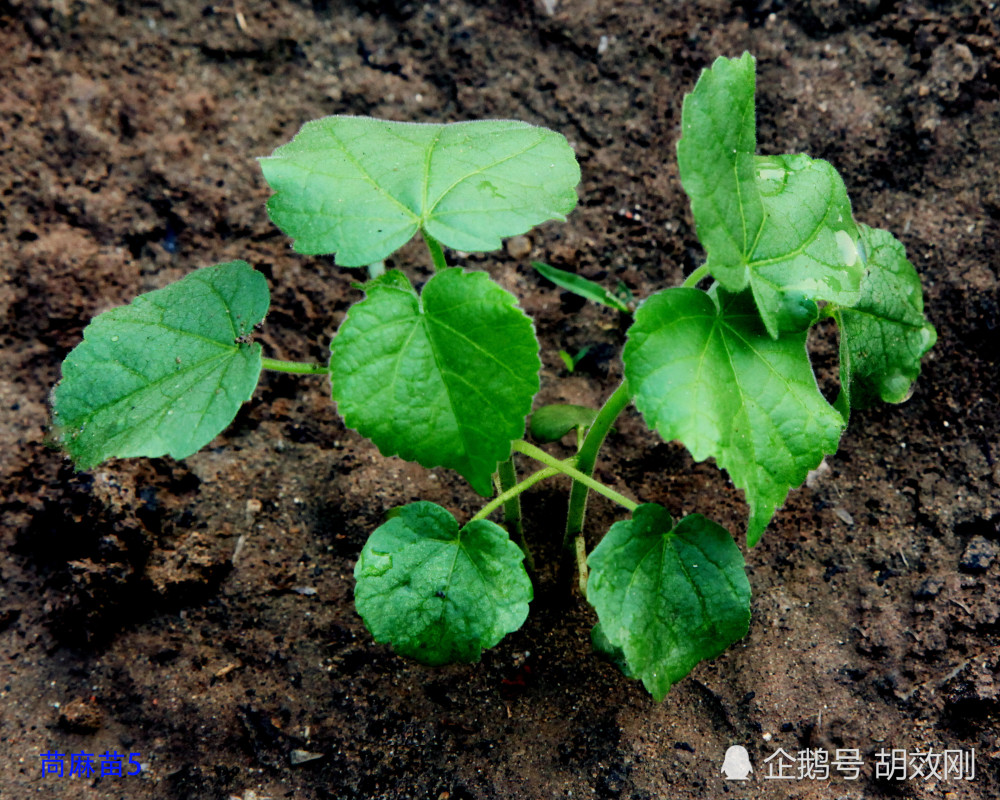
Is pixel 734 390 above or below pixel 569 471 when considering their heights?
above

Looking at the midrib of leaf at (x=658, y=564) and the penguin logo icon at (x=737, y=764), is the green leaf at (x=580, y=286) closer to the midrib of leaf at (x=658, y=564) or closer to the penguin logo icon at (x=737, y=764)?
the midrib of leaf at (x=658, y=564)

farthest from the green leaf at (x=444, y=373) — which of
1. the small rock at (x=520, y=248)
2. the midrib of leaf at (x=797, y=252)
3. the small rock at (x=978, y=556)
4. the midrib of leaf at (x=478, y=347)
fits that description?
the small rock at (x=978, y=556)

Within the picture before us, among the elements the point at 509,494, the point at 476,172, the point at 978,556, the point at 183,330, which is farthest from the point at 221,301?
the point at 978,556

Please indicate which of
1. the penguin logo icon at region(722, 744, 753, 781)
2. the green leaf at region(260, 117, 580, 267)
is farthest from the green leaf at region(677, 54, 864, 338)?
the penguin logo icon at region(722, 744, 753, 781)

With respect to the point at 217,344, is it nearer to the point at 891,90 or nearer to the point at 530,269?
the point at 530,269

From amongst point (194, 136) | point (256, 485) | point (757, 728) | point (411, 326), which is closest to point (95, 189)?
point (194, 136)

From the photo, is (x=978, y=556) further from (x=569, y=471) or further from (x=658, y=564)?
(x=569, y=471)

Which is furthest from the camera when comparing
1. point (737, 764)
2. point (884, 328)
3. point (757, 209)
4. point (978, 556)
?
point (978, 556)

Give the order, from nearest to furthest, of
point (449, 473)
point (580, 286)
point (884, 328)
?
point (884, 328)
point (449, 473)
point (580, 286)
